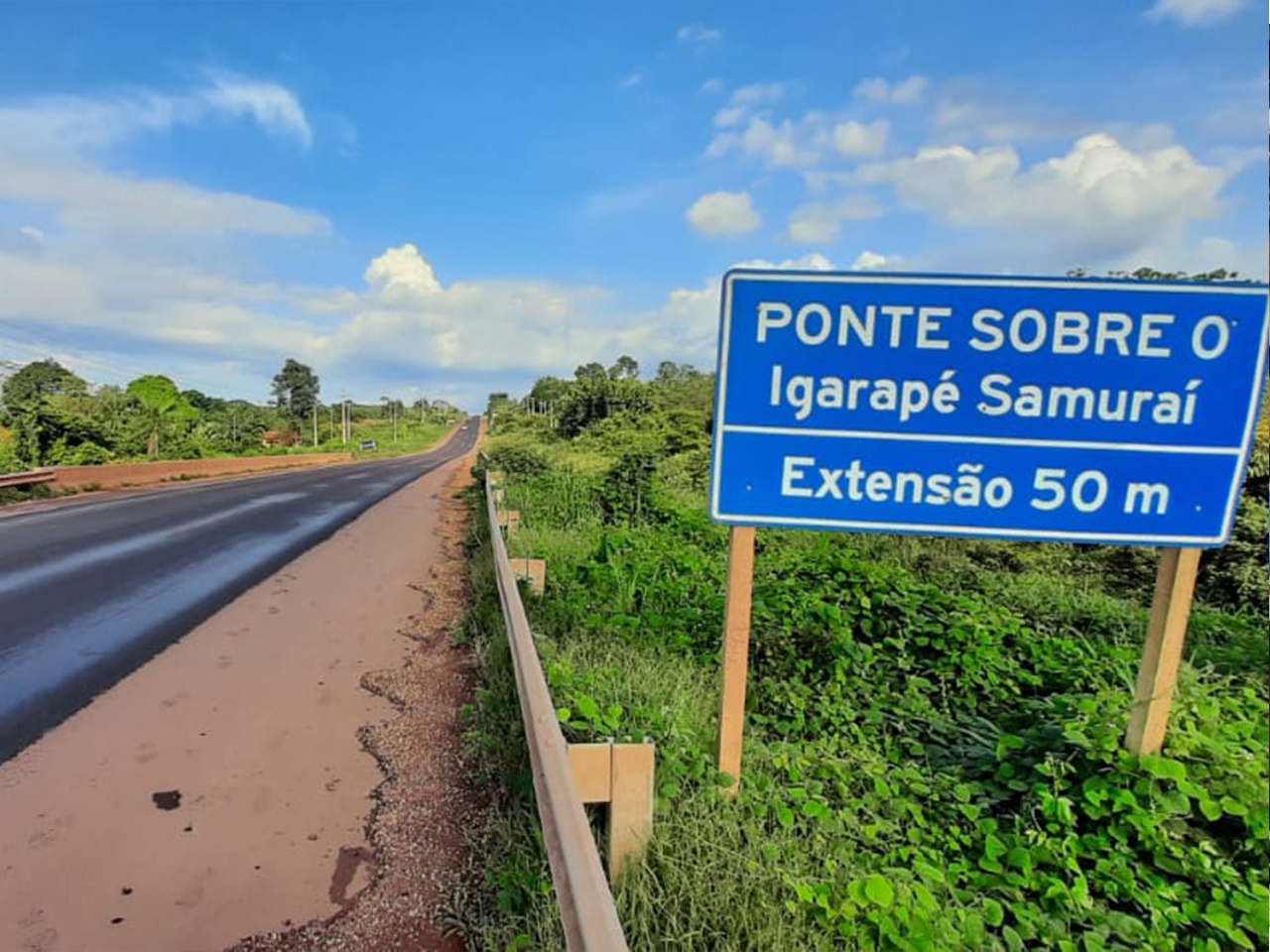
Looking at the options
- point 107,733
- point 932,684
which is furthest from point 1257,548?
point 107,733

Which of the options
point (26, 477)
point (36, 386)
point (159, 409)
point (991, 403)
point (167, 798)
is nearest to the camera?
point (991, 403)

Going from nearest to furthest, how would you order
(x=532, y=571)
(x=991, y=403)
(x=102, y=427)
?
(x=991, y=403)
(x=532, y=571)
(x=102, y=427)

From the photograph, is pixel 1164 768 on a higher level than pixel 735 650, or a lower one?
lower

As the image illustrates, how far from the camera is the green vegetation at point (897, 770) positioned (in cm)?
191

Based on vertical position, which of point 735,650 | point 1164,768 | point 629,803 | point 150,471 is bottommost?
point 150,471

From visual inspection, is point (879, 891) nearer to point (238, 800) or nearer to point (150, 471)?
point (238, 800)

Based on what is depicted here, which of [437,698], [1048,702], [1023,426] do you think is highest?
[1023,426]

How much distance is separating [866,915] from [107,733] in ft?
12.3

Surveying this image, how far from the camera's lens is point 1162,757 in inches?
88.7

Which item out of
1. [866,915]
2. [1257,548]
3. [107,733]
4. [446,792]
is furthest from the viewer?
[1257,548]

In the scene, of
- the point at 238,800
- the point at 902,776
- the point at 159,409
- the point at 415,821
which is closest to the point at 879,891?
the point at 902,776

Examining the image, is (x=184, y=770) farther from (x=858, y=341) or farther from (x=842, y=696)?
(x=858, y=341)

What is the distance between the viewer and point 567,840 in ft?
5.22

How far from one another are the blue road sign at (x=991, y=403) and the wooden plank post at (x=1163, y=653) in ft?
0.40
